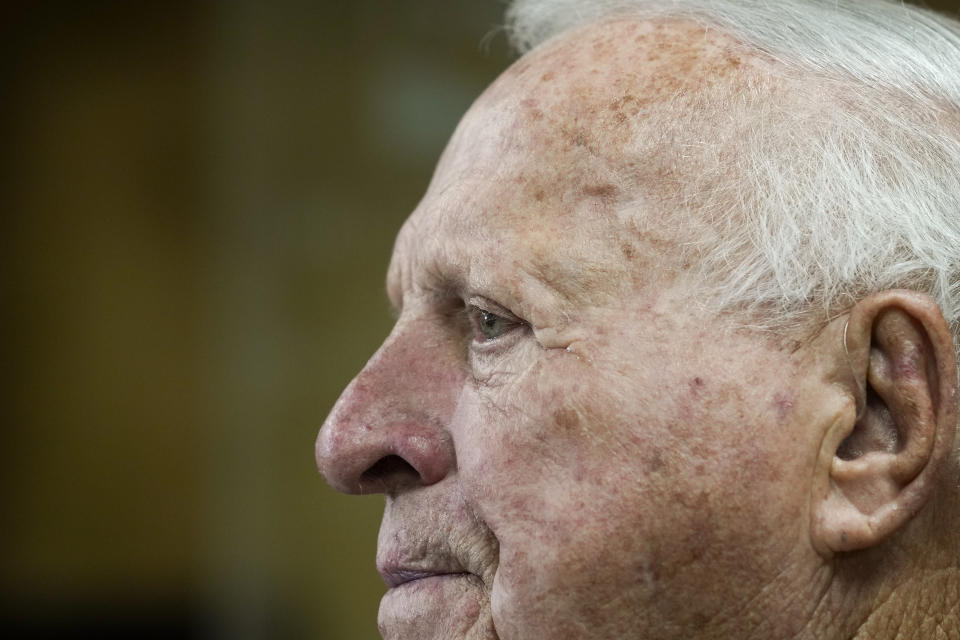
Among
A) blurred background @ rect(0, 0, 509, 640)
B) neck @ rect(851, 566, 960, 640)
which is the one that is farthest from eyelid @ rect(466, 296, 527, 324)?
blurred background @ rect(0, 0, 509, 640)

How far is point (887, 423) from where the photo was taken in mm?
1036

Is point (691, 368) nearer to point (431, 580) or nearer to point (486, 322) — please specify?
point (486, 322)

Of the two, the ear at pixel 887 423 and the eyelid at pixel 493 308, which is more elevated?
the eyelid at pixel 493 308

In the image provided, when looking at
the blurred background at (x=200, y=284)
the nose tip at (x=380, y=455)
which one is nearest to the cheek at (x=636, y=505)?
the nose tip at (x=380, y=455)

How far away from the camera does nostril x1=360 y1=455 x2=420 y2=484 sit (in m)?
1.19

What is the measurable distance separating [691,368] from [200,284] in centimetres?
338

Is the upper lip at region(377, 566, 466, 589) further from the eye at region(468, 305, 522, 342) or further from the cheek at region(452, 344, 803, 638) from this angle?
the eye at region(468, 305, 522, 342)

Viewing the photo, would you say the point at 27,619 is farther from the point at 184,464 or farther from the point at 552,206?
the point at 552,206

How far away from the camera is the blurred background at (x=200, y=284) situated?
3393mm

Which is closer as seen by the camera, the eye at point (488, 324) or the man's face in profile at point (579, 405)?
the man's face in profile at point (579, 405)

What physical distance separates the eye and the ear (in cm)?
33

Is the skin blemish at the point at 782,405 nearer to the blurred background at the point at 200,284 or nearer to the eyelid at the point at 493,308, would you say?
the eyelid at the point at 493,308

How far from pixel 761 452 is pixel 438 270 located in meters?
0.41

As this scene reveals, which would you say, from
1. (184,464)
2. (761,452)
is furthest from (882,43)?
(184,464)
